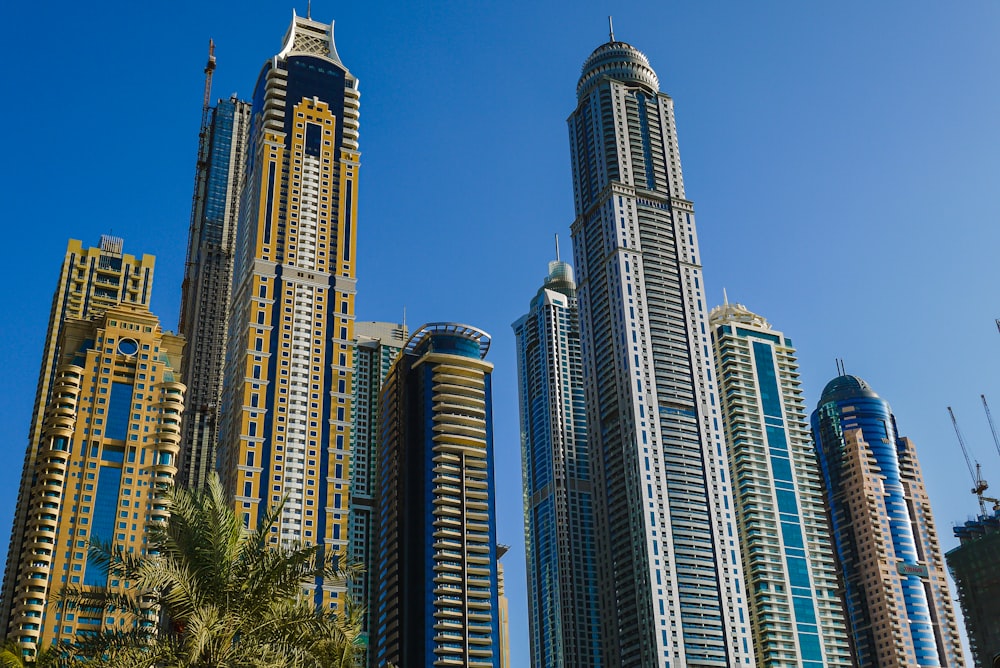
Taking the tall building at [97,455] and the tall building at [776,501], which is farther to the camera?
the tall building at [776,501]

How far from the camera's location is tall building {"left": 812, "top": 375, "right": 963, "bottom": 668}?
177m

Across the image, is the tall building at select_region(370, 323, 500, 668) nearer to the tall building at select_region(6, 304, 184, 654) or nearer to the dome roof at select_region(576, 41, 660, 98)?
the tall building at select_region(6, 304, 184, 654)

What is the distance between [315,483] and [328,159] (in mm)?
45406

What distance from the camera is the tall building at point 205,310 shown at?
174750 millimetres

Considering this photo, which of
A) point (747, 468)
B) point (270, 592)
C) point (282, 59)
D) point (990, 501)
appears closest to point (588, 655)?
point (747, 468)

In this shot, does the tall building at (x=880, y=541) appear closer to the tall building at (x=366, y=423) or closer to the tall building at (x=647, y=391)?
the tall building at (x=647, y=391)

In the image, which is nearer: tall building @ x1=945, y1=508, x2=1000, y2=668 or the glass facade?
tall building @ x1=945, y1=508, x2=1000, y2=668

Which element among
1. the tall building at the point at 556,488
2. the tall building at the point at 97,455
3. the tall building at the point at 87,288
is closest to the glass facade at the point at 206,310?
the tall building at the point at 87,288

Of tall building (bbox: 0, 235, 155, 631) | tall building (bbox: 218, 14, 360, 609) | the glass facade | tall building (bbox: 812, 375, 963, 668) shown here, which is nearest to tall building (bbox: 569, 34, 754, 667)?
tall building (bbox: 218, 14, 360, 609)

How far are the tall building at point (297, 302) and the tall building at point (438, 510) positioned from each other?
17.1m

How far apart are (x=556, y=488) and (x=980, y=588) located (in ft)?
204

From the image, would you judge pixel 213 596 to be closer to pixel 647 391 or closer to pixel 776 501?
pixel 647 391

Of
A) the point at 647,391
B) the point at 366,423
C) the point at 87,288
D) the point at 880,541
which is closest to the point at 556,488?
the point at 366,423

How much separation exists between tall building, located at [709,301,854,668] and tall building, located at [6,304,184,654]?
78045mm
